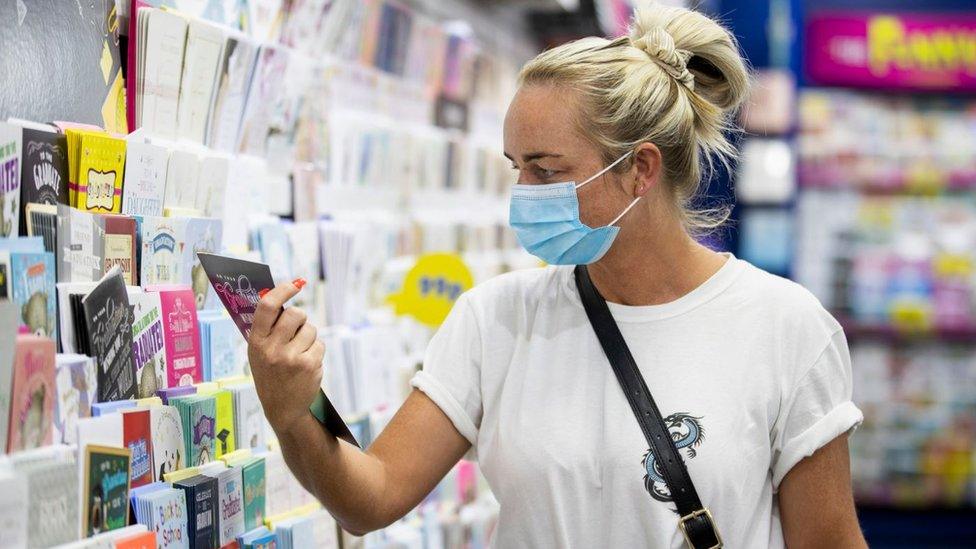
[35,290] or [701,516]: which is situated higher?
[35,290]

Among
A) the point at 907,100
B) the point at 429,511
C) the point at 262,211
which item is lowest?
the point at 429,511

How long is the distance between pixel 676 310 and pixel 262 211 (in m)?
0.95

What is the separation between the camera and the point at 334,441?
75.3 inches

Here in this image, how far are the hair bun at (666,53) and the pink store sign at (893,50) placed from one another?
19.4 ft

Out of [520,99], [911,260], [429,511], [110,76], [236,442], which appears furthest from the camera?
[911,260]

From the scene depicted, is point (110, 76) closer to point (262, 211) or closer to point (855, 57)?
point (262, 211)

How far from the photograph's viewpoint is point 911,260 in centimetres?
743

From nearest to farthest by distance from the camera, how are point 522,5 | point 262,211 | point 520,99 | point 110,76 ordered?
point 110,76 → point 520,99 → point 262,211 → point 522,5

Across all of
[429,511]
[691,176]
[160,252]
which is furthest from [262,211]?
[429,511]

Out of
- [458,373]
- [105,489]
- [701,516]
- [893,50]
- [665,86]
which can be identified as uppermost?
[893,50]

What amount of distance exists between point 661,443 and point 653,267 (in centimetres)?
36

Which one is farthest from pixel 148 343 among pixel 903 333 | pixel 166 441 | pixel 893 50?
pixel 893 50

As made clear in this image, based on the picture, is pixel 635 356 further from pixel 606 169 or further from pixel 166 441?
pixel 166 441

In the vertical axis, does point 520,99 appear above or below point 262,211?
above
